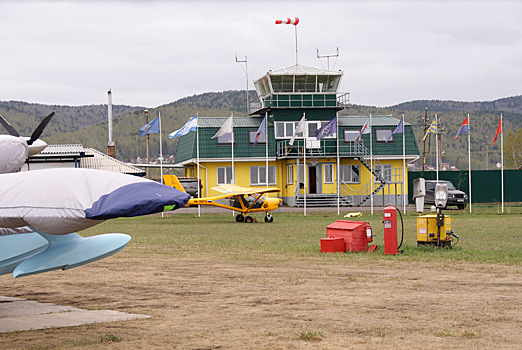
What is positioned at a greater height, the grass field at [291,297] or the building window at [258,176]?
the building window at [258,176]

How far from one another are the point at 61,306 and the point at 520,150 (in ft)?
335

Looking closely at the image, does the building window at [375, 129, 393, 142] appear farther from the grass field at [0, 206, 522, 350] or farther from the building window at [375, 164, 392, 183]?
the grass field at [0, 206, 522, 350]

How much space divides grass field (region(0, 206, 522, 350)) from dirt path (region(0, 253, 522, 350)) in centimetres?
2

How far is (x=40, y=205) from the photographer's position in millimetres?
6273

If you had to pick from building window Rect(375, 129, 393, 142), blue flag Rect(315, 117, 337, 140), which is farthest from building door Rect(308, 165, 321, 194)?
blue flag Rect(315, 117, 337, 140)

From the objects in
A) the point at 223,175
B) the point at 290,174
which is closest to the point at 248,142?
the point at 223,175

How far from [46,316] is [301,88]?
42.3 meters

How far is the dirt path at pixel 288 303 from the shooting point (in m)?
7.92

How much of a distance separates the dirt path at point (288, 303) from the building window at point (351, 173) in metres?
36.0

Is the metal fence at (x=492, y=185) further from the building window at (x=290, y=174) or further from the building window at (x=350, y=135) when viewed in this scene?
the building window at (x=290, y=174)

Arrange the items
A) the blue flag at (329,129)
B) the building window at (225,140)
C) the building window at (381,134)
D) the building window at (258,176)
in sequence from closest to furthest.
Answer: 1. the blue flag at (329,129)
2. the building window at (225,140)
3. the building window at (381,134)
4. the building window at (258,176)

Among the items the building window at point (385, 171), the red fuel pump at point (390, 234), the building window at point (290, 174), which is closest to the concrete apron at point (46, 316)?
the red fuel pump at point (390, 234)

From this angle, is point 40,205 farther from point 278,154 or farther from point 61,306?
point 278,154

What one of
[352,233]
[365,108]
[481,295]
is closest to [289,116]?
[352,233]
